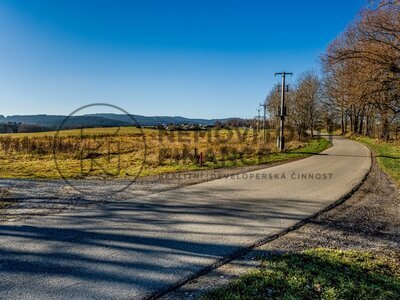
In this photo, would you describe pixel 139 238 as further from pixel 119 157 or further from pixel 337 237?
pixel 119 157

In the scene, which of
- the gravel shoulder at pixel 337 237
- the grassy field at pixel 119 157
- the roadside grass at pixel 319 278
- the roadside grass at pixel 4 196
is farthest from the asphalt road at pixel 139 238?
the grassy field at pixel 119 157

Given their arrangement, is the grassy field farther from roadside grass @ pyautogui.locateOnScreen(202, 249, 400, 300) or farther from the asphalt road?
roadside grass @ pyautogui.locateOnScreen(202, 249, 400, 300)

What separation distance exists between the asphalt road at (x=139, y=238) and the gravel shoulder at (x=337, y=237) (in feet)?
1.03

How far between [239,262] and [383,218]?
495cm

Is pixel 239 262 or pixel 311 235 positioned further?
pixel 311 235

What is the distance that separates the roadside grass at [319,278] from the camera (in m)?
3.90

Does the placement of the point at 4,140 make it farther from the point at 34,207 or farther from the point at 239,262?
the point at 239,262

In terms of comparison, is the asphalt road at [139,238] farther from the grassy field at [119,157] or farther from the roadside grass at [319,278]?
the grassy field at [119,157]

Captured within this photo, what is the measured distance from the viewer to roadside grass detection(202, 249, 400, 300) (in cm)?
390

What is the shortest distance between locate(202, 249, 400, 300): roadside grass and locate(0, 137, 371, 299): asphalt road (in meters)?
0.82

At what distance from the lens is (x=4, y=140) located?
3100 cm

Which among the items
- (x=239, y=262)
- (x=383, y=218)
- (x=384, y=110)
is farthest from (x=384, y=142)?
(x=239, y=262)

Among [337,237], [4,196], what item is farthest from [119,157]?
[337,237]

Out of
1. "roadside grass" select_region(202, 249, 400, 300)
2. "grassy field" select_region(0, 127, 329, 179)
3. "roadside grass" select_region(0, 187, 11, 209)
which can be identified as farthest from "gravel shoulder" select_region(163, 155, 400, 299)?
"grassy field" select_region(0, 127, 329, 179)
